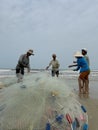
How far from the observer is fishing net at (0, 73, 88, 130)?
298cm

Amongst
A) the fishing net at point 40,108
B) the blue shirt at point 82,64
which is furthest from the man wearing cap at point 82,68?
the fishing net at point 40,108

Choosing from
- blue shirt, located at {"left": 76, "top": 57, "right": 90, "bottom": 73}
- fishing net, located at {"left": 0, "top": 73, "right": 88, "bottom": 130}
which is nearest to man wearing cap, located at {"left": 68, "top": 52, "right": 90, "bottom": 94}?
blue shirt, located at {"left": 76, "top": 57, "right": 90, "bottom": 73}

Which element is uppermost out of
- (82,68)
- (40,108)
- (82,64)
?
(82,64)

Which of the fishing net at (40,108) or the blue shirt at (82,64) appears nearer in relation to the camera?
the fishing net at (40,108)

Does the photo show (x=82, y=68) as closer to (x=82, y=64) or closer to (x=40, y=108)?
(x=82, y=64)

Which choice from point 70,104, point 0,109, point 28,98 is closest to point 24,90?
point 28,98

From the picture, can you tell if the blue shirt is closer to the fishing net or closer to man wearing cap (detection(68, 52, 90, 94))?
man wearing cap (detection(68, 52, 90, 94))

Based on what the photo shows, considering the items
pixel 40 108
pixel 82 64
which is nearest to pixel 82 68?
pixel 82 64

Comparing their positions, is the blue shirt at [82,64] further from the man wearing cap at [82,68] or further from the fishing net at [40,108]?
the fishing net at [40,108]

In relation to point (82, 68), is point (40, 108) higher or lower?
lower

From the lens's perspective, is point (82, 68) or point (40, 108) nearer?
point (40, 108)

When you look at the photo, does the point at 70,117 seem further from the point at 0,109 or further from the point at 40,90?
the point at 0,109

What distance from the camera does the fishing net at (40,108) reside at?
2980 millimetres

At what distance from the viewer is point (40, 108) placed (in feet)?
10.00
